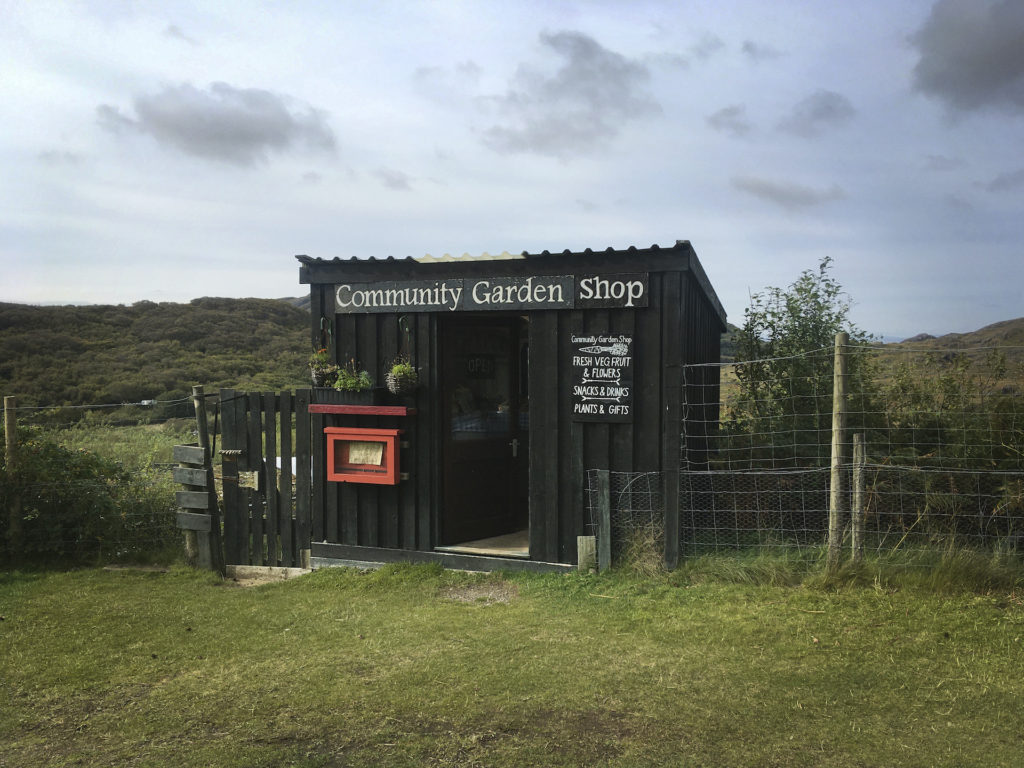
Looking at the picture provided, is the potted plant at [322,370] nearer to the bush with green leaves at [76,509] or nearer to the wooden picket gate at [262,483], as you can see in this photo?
the wooden picket gate at [262,483]

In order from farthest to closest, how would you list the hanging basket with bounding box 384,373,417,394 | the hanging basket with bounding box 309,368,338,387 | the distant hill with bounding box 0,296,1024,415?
the distant hill with bounding box 0,296,1024,415, the hanging basket with bounding box 309,368,338,387, the hanging basket with bounding box 384,373,417,394

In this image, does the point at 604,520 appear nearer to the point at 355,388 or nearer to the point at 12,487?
the point at 355,388

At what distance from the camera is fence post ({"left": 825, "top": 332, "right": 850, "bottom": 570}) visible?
243 inches

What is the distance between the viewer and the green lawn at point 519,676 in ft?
12.3

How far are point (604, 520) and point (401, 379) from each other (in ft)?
7.44

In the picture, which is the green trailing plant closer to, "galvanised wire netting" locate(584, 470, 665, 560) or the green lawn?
the green lawn

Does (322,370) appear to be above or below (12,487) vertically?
above

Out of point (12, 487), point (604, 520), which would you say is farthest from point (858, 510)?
point (12, 487)

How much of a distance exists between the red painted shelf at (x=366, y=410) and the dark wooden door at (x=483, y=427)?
1.41 feet

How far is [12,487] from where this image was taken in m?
7.75

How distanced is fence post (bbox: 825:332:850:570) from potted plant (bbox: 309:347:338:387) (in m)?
4.61

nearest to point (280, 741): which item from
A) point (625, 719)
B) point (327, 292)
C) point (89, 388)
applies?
point (625, 719)

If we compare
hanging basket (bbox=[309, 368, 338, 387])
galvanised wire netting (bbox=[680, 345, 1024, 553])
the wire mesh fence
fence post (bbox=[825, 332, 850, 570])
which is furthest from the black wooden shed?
fence post (bbox=[825, 332, 850, 570])

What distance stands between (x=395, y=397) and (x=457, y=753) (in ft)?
14.3
